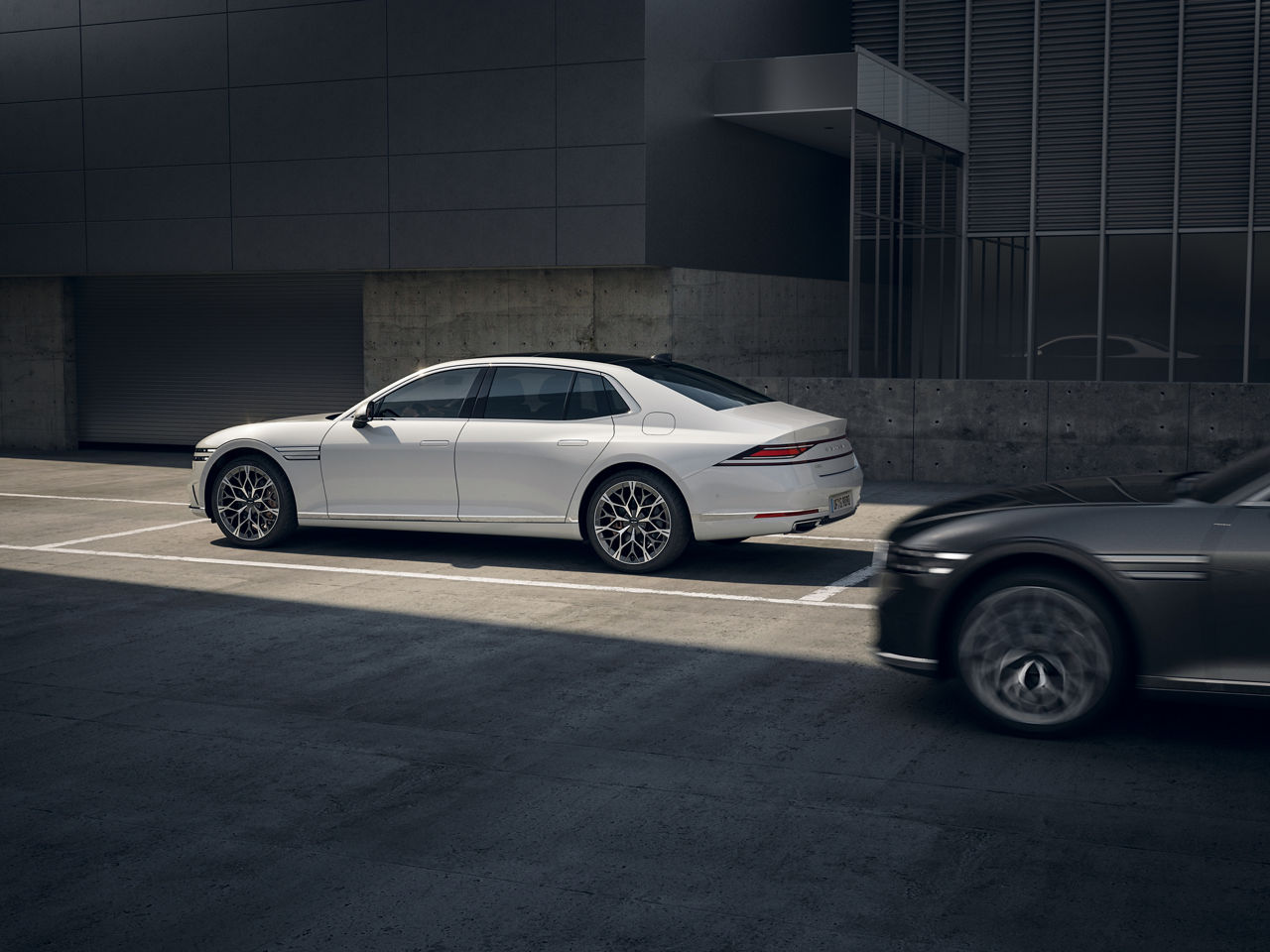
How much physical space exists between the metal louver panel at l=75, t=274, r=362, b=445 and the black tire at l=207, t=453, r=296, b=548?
907 cm

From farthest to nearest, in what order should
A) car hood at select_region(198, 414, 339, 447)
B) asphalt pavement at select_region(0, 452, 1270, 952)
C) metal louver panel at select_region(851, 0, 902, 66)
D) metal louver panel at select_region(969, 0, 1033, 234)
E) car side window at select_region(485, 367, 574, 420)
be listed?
metal louver panel at select_region(851, 0, 902, 66), metal louver panel at select_region(969, 0, 1033, 234), car hood at select_region(198, 414, 339, 447), car side window at select_region(485, 367, 574, 420), asphalt pavement at select_region(0, 452, 1270, 952)

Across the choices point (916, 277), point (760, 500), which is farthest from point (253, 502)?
point (916, 277)

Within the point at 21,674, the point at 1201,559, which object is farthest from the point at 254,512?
the point at 1201,559

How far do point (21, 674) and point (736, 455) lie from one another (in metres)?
4.68

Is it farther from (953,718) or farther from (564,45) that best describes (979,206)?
(953,718)

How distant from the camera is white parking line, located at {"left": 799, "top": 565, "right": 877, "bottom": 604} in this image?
9.10 metres

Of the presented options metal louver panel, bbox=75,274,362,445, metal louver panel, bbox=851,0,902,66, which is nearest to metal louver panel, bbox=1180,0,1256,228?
metal louver panel, bbox=851,0,902,66

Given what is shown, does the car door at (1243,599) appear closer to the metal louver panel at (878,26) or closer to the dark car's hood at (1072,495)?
the dark car's hood at (1072,495)

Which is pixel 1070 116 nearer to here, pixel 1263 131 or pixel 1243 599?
pixel 1263 131

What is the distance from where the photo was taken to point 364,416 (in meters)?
10.7

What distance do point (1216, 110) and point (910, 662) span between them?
19.0 metres

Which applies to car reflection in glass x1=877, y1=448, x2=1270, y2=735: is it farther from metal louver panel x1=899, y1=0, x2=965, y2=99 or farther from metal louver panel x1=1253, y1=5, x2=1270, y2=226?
metal louver panel x1=899, y1=0, x2=965, y2=99

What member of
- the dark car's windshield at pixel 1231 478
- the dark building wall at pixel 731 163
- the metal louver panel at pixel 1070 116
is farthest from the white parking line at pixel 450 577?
the metal louver panel at pixel 1070 116

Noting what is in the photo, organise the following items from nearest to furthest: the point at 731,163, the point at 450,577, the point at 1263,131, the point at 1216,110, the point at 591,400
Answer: the point at 450,577
the point at 591,400
the point at 731,163
the point at 1263,131
the point at 1216,110
